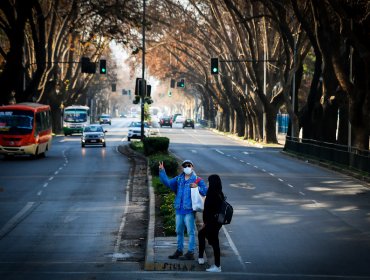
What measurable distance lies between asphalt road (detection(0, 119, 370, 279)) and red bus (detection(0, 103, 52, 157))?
5323mm

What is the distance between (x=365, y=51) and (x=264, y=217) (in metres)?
15.6

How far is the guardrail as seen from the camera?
40844 mm

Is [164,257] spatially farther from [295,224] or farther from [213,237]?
[295,224]

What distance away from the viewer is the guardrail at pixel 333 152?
134ft

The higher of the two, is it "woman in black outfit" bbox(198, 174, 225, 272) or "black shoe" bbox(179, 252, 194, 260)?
"woman in black outfit" bbox(198, 174, 225, 272)

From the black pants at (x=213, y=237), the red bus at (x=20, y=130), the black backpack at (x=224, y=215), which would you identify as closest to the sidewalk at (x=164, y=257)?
the black pants at (x=213, y=237)

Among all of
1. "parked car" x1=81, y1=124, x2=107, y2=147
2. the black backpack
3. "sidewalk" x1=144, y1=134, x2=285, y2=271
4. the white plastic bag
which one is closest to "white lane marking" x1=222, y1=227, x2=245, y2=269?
"sidewalk" x1=144, y1=134, x2=285, y2=271

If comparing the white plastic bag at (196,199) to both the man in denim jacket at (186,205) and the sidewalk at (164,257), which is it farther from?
the sidewalk at (164,257)

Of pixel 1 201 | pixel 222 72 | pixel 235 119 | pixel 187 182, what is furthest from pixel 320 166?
pixel 235 119

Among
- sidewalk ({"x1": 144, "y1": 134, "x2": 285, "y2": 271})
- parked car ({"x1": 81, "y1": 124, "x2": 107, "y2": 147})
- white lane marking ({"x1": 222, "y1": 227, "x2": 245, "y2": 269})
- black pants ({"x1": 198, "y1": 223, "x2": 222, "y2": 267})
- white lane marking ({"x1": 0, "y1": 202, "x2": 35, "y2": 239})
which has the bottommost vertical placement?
parked car ({"x1": 81, "y1": 124, "x2": 107, "y2": 147})

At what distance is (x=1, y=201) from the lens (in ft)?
94.0

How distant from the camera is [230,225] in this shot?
22562 mm

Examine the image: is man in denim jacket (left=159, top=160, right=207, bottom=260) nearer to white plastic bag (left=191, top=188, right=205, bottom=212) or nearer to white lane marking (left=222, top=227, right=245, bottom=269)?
white plastic bag (left=191, top=188, right=205, bottom=212)

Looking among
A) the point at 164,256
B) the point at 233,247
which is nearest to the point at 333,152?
the point at 233,247
